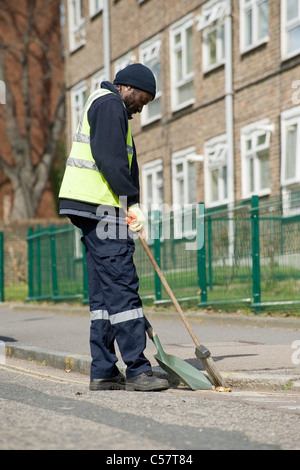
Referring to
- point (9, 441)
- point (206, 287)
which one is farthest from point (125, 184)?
point (206, 287)

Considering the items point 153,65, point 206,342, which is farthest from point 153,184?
point 206,342

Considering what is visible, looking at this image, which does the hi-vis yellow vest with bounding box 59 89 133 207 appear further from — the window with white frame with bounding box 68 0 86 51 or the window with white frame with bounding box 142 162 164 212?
the window with white frame with bounding box 68 0 86 51

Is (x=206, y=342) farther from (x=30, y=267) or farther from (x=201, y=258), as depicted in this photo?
(x=30, y=267)

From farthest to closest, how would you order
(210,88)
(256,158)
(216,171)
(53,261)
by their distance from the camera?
1. (216,171)
2. (210,88)
3. (256,158)
4. (53,261)

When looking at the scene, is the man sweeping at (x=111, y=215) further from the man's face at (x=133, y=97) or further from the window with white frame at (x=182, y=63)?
the window with white frame at (x=182, y=63)

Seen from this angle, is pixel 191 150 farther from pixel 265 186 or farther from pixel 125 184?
pixel 125 184

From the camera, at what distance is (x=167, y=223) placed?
14.4 m

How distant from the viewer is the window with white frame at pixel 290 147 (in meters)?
16.9

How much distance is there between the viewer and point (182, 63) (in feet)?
72.0

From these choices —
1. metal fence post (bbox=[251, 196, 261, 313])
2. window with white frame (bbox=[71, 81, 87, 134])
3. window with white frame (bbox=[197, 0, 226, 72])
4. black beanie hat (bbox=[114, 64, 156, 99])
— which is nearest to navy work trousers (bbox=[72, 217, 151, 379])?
black beanie hat (bbox=[114, 64, 156, 99])

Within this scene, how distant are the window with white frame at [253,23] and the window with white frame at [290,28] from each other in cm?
61

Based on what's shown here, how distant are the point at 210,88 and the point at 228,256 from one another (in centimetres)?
833

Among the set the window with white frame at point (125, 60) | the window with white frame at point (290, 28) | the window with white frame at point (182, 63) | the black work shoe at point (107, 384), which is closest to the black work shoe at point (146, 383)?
the black work shoe at point (107, 384)

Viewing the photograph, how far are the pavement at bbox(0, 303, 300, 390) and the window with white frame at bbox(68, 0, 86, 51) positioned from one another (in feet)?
45.6
